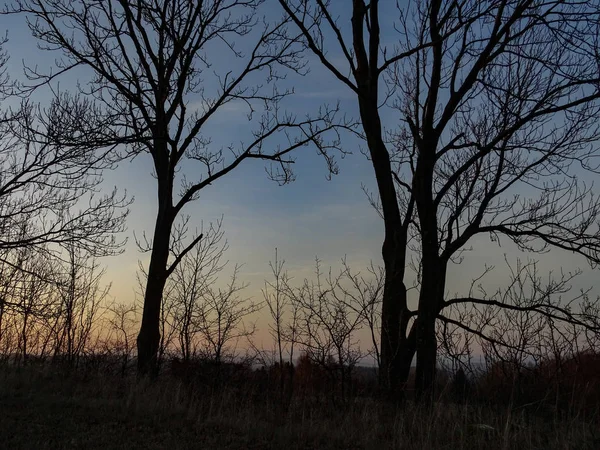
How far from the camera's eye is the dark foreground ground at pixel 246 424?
19.5 feet

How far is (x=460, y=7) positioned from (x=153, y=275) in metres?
7.52

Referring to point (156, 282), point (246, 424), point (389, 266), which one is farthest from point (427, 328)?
point (156, 282)

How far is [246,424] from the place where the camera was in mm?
6797

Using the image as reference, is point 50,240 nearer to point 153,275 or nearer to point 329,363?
point 153,275

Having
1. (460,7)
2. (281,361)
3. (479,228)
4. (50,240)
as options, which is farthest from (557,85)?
(50,240)

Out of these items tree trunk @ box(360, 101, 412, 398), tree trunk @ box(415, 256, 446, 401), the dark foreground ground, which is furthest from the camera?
tree trunk @ box(415, 256, 446, 401)

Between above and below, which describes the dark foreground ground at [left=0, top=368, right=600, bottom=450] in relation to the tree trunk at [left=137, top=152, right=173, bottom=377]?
below

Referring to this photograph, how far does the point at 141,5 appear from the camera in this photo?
11852 mm

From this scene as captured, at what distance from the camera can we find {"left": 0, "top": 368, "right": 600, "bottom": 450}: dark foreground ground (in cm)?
595

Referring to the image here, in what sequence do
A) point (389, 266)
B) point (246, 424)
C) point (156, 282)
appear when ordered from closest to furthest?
point (246, 424), point (389, 266), point (156, 282)

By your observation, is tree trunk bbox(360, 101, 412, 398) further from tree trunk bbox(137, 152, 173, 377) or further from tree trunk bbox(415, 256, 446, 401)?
tree trunk bbox(137, 152, 173, 377)

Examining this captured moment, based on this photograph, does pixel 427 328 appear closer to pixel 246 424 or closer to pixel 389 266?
pixel 389 266

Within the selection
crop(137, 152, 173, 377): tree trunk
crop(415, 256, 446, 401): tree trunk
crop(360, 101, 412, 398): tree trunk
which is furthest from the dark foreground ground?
crop(137, 152, 173, 377): tree trunk

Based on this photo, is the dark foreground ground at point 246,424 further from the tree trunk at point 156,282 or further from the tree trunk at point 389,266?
the tree trunk at point 156,282
